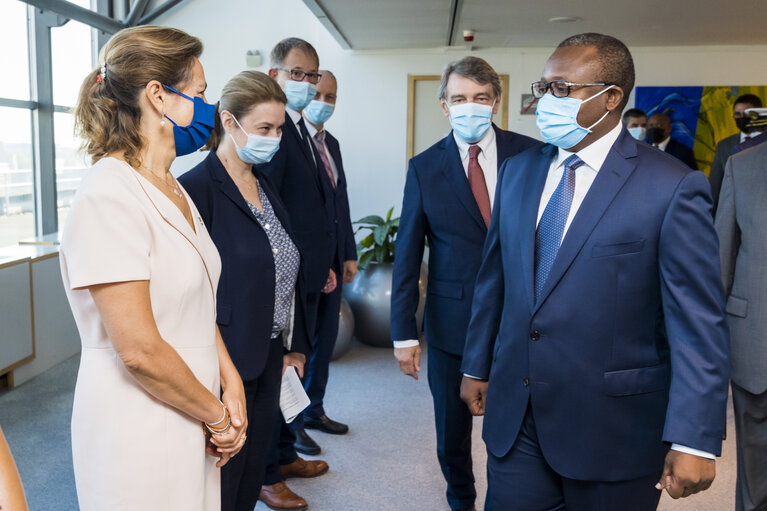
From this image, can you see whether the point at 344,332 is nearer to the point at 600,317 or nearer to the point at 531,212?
the point at 531,212

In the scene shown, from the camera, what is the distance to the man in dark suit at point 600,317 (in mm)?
1594

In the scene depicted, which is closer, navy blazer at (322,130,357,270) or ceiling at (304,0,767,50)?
navy blazer at (322,130,357,270)

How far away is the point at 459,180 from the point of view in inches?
104

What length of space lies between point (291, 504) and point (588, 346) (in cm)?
185

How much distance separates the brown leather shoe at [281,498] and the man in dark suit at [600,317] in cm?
140

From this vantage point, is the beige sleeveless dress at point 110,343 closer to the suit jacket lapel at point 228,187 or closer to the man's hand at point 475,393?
the suit jacket lapel at point 228,187

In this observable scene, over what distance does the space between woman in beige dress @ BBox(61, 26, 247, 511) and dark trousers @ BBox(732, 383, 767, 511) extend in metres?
1.95

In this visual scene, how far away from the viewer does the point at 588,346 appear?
1.72 m

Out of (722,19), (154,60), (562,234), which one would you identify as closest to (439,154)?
(562,234)

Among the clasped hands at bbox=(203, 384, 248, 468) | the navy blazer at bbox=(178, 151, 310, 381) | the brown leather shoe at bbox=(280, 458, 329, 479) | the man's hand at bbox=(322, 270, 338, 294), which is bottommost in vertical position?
the brown leather shoe at bbox=(280, 458, 329, 479)

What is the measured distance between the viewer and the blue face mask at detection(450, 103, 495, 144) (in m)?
2.72

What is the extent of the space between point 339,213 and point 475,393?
2067 millimetres

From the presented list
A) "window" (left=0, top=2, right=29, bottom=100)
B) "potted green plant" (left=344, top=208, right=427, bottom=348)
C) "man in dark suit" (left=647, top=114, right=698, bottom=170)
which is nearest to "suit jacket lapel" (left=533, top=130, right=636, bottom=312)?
"potted green plant" (left=344, top=208, right=427, bottom=348)

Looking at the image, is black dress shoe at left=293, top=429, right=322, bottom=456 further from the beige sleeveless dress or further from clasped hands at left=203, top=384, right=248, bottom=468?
the beige sleeveless dress
